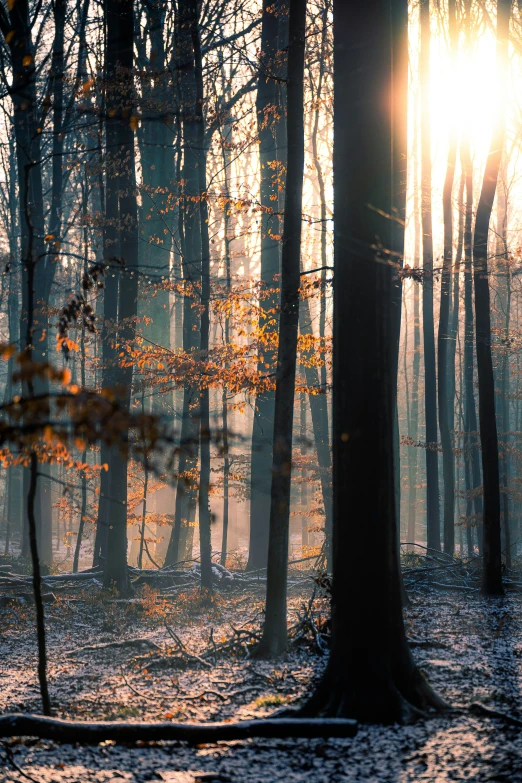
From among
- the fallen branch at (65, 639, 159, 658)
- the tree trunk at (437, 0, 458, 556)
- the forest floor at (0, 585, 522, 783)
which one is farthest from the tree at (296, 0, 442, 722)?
the tree trunk at (437, 0, 458, 556)

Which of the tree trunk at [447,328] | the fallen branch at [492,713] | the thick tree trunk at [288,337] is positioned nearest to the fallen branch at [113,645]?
the thick tree trunk at [288,337]

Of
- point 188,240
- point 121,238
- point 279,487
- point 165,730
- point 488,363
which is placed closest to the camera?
point 165,730

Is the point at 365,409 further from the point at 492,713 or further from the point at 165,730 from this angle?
the point at 165,730

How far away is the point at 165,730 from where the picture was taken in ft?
18.1

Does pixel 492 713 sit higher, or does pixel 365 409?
pixel 365 409

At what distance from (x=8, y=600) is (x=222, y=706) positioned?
774 cm

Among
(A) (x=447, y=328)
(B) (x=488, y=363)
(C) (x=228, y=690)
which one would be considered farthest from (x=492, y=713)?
(A) (x=447, y=328)

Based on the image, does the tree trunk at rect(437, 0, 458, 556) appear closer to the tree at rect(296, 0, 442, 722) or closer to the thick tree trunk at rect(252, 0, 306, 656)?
the thick tree trunk at rect(252, 0, 306, 656)

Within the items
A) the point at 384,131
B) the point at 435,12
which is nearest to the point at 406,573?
the point at 384,131

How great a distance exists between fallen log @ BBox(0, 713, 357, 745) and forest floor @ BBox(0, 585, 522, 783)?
0.07 meters

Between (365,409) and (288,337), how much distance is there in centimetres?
320

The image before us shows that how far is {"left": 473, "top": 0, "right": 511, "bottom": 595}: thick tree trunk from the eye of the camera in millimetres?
12336

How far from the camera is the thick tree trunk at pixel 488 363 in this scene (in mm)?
12336

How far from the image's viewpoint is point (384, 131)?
638 cm
